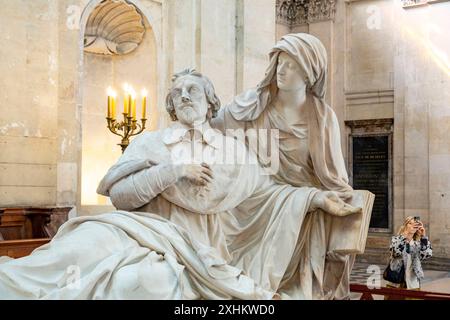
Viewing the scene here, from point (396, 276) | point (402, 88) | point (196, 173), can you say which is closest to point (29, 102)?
point (196, 173)

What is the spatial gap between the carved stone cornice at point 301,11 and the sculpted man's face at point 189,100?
9860mm

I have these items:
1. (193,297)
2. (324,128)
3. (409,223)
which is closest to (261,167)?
(324,128)

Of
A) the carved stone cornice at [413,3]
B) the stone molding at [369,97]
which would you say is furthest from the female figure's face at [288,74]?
the stone molding at [369,97]

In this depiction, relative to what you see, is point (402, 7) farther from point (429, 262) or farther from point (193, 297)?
point (193, 297)

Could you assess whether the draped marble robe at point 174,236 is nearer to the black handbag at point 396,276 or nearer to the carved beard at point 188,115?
the carved beard at point 188,115

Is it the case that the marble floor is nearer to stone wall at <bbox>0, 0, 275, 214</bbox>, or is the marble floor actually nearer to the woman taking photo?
the woman taking photo

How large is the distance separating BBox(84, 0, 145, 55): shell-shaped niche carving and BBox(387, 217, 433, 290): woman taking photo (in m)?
3.71

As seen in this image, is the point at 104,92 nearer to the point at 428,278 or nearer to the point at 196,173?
the point at 196,173

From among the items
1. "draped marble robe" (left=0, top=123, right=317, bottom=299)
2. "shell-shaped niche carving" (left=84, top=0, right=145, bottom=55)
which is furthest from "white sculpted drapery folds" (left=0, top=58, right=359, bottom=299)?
"shell-shaped niche carving" (left=84, top=0, right=145, bottom=55)

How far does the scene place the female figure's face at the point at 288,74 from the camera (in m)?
3.42

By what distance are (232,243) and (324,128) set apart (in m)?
0.79

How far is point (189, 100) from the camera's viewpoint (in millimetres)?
3498
